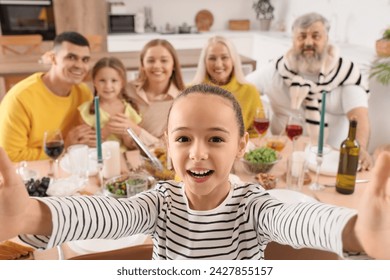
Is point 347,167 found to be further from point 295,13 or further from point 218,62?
point 295,13

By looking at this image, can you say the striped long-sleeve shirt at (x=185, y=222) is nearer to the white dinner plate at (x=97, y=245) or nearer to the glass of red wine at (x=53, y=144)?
the white dinner plate at (x=97, y=245)

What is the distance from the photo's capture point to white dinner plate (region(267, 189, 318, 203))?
3.33 feet

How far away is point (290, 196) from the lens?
1032mm

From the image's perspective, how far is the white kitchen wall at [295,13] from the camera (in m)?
2.99

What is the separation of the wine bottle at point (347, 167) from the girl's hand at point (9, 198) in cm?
85

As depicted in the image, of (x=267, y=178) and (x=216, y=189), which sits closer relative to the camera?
(x=216, y=189)

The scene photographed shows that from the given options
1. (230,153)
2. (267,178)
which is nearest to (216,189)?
(230,153)

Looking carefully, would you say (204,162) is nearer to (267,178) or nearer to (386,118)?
(267,178)

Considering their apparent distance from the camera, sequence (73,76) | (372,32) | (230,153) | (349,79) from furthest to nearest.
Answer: (372,32)
(349,79)
(73,76)
(230,153)

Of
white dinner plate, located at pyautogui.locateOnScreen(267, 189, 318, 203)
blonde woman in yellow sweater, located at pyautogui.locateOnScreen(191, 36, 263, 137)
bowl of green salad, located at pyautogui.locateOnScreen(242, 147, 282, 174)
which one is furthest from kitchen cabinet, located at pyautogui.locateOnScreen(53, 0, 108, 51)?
white dinner plate, located at pyautogui.locateOnScreen(267, 189, 318, 203)

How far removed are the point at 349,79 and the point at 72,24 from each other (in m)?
2.51

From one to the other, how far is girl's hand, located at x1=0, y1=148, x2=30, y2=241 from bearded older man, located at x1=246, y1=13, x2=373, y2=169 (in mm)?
1423

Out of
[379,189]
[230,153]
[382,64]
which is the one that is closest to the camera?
[379,189]

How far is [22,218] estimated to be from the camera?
44 cm
